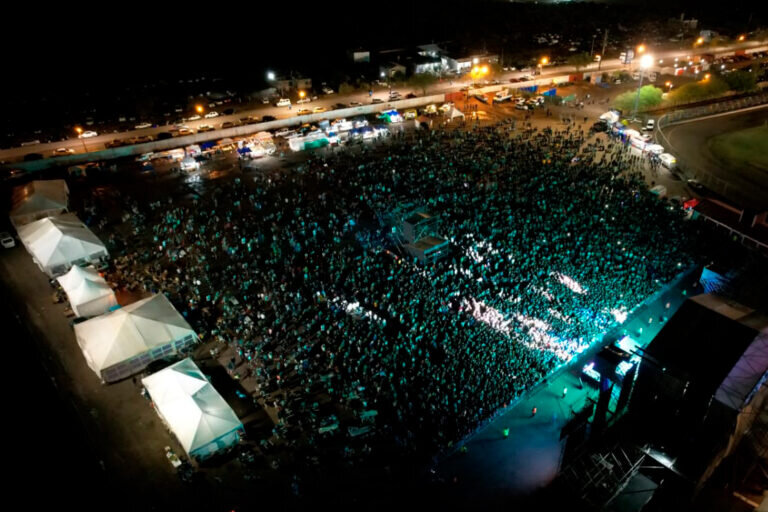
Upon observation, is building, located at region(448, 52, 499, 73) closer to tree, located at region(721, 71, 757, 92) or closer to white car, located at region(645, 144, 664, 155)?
tree, located at region(721, 71, 757, 92)

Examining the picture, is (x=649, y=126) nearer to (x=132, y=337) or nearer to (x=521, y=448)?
(x=521, y=448)

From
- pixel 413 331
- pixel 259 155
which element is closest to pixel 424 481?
pixel 413 331

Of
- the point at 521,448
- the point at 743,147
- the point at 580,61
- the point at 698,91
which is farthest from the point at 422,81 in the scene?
the point at 521,448

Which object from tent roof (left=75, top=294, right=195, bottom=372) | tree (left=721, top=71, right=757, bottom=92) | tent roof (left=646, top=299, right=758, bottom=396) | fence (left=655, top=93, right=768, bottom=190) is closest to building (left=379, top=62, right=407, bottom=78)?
fence (left=655, top=93, right=768, bottom=190)

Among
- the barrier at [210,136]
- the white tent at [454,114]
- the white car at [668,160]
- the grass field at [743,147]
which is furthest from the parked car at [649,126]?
the barrier at [210,136]

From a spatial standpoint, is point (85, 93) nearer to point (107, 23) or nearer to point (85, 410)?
point (107, 23)

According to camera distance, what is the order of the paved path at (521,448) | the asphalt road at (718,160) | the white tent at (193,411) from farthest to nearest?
the asphalt road at (718,160) → the white tent at (193,411) → the paved path at (521,448)

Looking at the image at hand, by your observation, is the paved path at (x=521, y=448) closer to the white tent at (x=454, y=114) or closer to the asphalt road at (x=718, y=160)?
the asphalt road at (x=718, y=160)
